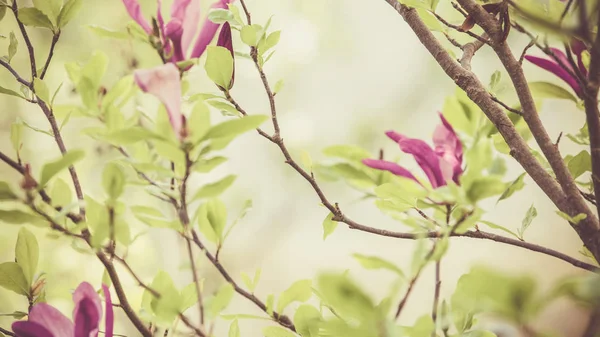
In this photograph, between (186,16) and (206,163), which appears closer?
(206,163)

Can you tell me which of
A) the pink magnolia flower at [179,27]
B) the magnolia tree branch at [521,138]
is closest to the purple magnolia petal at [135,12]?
the pink magnolia flower at [179,27]

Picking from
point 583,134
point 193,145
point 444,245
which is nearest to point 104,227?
point 193,145

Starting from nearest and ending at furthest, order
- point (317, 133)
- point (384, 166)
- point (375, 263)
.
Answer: point (375, 263) → point (384, 166) → point (317, 133)

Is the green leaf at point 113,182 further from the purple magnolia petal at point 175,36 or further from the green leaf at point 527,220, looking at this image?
the green leaf at point 527,220

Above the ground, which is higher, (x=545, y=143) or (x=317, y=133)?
(x=317, y=133)

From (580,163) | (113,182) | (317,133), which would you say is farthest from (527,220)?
(317,133)

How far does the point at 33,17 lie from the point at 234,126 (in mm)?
206

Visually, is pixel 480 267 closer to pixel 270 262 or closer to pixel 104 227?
pixel 104 227

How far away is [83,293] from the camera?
0.28m

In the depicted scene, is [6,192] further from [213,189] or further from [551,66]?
[551,66]

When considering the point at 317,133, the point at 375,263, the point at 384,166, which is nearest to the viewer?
the point at 375,263

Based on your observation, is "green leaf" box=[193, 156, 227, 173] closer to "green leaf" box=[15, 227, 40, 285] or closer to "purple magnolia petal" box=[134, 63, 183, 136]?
"purple magnolia petal" box=[134, 63, 183, 136]

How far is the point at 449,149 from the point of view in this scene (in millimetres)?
351

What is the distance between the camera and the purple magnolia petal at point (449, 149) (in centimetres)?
34
